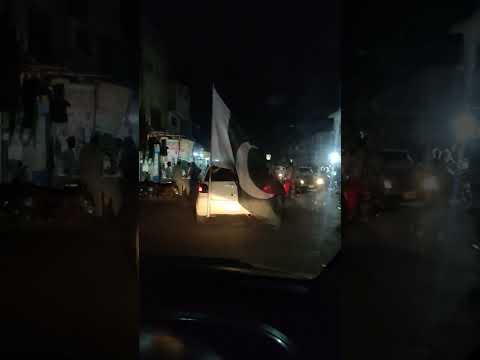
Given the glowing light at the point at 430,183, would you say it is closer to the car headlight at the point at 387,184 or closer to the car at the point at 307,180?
the car headlight at the point at 387,184

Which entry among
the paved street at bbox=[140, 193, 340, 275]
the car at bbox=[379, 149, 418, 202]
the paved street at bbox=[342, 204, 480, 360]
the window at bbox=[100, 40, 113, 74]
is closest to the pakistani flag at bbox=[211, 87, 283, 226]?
the paved street at bbox=[140, 193, 340, 275]

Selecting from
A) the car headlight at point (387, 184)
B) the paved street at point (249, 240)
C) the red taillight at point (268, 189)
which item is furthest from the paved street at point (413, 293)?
the car headlight at point (387, 184)

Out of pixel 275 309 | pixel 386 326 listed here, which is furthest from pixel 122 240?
pixel 386 326

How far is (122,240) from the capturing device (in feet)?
37.3

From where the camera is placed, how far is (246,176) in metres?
9.00

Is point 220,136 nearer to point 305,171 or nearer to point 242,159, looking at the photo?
point 242,159

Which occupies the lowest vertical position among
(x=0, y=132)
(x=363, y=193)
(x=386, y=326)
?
(x=386, y=326)

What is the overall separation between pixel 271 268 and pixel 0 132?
1142 cm

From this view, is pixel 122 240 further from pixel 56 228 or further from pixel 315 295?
pixel 315 295

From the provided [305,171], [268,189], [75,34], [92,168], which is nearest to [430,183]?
[268,189]

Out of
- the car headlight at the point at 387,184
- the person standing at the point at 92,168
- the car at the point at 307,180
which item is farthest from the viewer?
the car at the point at 307,180

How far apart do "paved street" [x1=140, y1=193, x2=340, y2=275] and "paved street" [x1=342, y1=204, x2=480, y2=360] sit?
2.25ft

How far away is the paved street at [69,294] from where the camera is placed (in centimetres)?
436

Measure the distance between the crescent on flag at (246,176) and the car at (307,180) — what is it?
75.6 ft
